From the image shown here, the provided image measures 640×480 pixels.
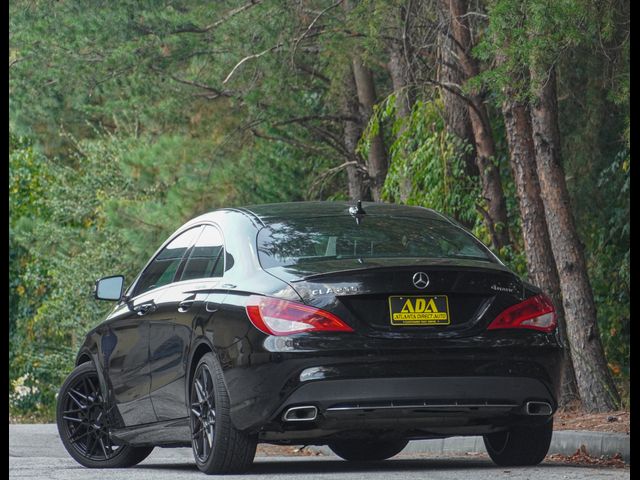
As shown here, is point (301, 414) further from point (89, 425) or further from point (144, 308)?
point (89, 425)

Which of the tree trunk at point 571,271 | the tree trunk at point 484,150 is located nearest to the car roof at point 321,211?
the tree trunk at point 571,271

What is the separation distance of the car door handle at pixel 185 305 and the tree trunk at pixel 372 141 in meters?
15.5

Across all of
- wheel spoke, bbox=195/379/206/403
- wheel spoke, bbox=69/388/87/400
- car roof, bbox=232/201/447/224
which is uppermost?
car roof, bbox=232/201/447/224

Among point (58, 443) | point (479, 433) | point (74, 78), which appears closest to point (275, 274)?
point (479, 433)

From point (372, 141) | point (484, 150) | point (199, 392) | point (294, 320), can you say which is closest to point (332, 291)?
point (294, 320)

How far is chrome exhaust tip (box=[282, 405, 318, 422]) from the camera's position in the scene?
7.62 metres

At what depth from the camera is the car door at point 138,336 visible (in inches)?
367

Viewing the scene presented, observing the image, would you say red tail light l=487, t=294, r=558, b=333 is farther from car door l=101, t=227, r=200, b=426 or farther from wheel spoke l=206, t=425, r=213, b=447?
car door l=101, t=227, r=200, b=426

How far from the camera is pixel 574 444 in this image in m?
10.3

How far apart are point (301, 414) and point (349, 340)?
17.8 inches

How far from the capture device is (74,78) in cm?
2292

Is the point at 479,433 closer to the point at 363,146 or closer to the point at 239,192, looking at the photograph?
the point at 363,146

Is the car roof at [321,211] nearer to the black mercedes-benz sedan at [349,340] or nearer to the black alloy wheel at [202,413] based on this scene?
the black mercedes-benz sedan at [349,340]

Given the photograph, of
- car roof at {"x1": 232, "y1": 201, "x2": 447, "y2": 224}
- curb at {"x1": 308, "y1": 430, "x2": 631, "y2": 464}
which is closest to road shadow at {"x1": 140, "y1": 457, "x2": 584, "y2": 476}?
curb at {"x1": 308, "y1": 430, "x2": 631, "y2": 464}
